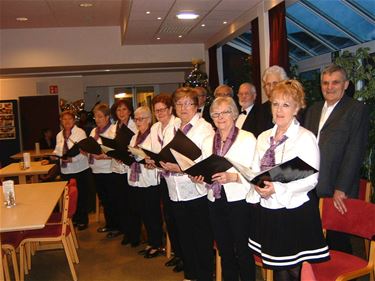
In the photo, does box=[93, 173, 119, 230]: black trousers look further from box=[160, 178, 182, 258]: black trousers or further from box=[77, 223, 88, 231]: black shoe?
box=[160, 178, 182, 258]: black trousers

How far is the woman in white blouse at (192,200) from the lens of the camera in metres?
3.07

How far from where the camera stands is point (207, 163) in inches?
98.7

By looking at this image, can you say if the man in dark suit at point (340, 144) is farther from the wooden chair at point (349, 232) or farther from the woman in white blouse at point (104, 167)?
the woman in white blouse at point (104, 167)

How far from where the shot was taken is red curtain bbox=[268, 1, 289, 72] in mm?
5293

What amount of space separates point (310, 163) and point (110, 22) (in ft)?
22.2

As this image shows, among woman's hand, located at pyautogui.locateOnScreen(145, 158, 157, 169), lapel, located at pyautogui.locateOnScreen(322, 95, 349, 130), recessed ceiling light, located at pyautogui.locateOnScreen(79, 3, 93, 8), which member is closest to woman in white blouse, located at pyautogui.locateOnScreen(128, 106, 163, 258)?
A: woman's hand, located at pyautogui.locateOnScreen(145, 158, 157, 169)

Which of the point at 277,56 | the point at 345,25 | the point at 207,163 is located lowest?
the point at 207,163

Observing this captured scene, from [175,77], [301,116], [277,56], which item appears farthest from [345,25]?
[175,77]

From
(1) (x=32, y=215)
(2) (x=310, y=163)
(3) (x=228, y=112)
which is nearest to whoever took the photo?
(2) (x=310, y=163)

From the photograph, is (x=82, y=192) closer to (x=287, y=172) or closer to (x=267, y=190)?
(x=267, y=190)

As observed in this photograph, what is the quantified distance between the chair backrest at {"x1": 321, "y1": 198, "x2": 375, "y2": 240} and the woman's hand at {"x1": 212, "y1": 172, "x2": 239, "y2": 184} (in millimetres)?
641

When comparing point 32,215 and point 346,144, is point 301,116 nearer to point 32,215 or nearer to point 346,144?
point 346,144

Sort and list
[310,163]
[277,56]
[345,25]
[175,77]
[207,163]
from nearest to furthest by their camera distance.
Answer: [310,163]
[207,163]
[277,56]
[345,25]
[175,77]

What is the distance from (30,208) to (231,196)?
1.67 metres
